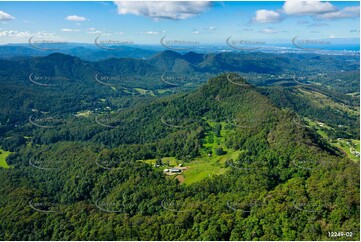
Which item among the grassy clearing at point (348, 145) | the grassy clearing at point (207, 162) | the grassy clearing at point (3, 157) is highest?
the grassy clearing at point (207, 162)

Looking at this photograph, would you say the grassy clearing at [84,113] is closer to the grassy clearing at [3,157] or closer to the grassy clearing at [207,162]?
the grassy clearing at [3,157]

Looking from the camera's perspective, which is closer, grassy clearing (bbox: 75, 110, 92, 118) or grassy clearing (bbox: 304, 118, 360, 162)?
grassy clearing (bbox: 304, 118, 360, 162)

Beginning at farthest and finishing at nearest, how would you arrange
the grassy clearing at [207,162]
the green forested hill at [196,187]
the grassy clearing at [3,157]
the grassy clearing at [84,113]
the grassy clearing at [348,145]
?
the grassy clearing at [84,113] → the grassy clearing at [3,157] → the grassy clearing at [348,145] → the grassy clearing at [207,162] → the green forested hill at [196,187]

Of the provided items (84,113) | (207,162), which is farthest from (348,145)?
(84,113)

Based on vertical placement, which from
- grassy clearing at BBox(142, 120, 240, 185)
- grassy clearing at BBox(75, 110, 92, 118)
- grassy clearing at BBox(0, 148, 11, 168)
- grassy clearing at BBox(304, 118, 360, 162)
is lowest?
grassy clearing at BBox(0, 148, 11, 168)

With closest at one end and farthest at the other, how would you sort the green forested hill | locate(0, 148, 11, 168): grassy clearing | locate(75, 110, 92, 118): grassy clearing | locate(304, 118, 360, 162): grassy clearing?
1. the green forested hill
2. locate(304, 118, 360, 162): grassy clearing
3. locate(0, 148, 11, 168): grassy clearing
4. locate(75, 110, 92, 118): grassy clearing

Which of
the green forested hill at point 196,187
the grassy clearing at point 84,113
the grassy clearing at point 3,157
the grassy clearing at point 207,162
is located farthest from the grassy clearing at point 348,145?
the grassy clearing at point 84,113

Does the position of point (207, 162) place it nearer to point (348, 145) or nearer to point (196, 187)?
point (196, 187)

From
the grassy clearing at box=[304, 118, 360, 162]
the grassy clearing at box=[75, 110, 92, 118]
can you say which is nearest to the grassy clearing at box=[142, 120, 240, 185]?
the grassy clearing at box=[304, 118, 360, 162]

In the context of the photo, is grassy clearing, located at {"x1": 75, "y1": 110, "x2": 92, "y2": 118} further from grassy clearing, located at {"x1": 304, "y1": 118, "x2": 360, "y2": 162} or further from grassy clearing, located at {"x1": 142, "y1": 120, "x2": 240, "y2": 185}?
grassy clearing, located at {"x1": 304, "y1": 118, "x2": 360, "y2": 162}
